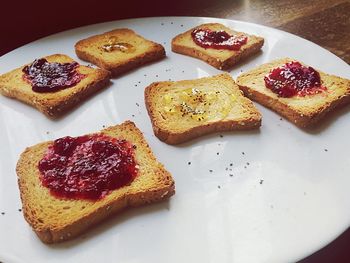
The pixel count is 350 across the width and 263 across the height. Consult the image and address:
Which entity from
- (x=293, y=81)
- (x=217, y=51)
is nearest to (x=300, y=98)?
(x=293, y=81)

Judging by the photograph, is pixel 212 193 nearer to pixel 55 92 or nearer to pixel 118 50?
pixel 55 92

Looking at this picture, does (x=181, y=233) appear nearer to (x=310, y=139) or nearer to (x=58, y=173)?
(x=58, y=173)

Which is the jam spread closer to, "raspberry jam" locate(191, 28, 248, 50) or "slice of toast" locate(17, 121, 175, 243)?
"raspberry jam" locate(191, 28, 248, 50)

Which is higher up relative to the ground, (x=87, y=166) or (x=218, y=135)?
(x=87, y=166)

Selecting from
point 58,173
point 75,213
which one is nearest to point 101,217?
point 75,213

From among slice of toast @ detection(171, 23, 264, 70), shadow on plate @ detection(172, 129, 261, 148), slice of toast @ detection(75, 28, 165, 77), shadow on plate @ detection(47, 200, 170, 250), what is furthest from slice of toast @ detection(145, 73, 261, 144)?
shadow on plate @ detection(47, 200, 170, 250)

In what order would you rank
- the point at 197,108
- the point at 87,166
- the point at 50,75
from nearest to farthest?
the point at 87,166
the point at 197,108
the point at 50,75

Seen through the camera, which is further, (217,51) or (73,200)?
(217,51)

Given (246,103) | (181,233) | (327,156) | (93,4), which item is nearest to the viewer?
(181,233)
